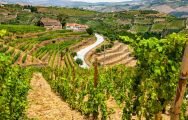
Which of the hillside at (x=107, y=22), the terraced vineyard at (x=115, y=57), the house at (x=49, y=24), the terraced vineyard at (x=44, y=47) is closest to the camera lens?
the terraced vineyard at (x=44, y=47)

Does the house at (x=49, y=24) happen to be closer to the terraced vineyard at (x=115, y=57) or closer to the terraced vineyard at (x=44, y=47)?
the terraced vineyard at (x=44, y=47)

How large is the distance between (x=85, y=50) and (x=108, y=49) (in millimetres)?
6939

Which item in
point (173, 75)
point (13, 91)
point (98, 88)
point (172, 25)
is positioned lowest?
point (172, 25)

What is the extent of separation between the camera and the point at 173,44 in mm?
11547

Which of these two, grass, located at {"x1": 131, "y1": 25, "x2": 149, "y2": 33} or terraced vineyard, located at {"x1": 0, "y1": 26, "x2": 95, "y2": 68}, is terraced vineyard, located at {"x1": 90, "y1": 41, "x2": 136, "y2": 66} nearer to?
terraced vineyard, located at {"x1": 0, "y1": 26, "x2": 95, "y2": 68}

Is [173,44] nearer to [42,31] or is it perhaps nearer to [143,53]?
[143,53]

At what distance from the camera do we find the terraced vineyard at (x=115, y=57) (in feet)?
282

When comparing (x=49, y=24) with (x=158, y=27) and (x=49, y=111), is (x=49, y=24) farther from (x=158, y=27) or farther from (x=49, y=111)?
(x=49, y=111)

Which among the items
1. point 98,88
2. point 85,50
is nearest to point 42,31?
point 85,50

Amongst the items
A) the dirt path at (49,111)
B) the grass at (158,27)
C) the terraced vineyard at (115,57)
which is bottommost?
the grass at (158,27)

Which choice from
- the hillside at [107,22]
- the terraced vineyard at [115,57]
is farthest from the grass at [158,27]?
the terraced vineyard at [115,57]

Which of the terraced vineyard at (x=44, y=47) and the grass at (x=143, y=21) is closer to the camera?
the terraced vineyard at (x=44, y=47)

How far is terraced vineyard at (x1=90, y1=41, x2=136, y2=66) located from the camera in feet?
282

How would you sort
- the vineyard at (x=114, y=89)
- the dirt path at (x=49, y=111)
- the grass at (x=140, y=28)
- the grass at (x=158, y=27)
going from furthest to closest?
the grass at (x=140, y=28)
the grass at (x=158, y=27)
the dirt path at (x=49, y=111)
the vineyard at (x=114, y=89)
